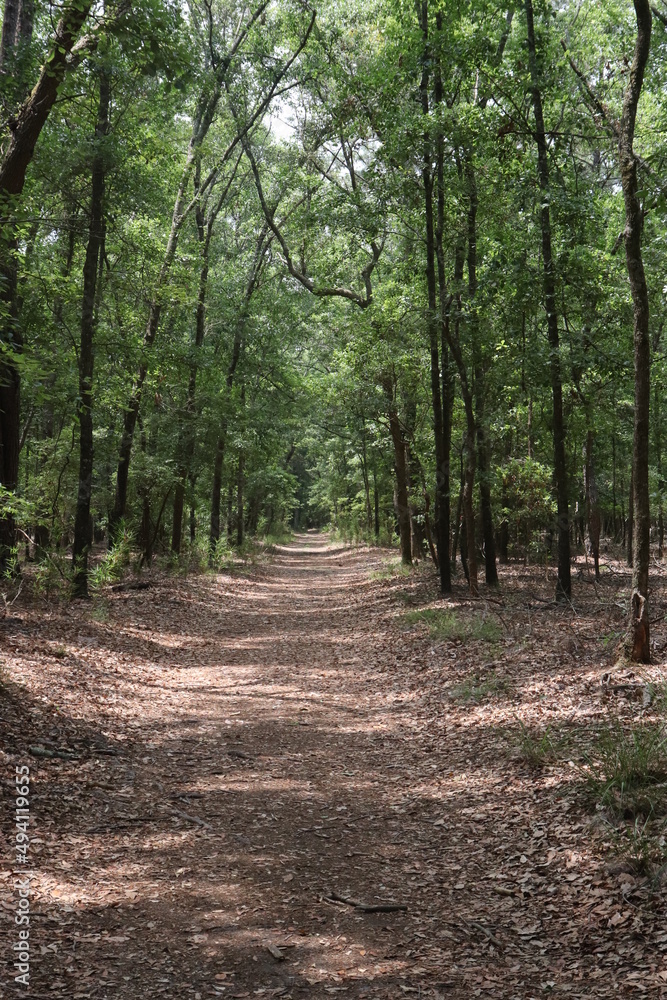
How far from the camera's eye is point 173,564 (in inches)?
783

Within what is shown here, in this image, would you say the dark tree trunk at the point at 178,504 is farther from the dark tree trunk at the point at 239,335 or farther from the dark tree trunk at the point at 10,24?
the dark tree trunk at the point at 10,24

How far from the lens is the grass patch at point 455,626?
1041cm

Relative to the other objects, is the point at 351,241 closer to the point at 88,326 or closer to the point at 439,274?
the point at 439,274

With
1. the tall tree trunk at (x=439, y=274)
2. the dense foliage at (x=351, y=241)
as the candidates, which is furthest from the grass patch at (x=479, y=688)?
the tall tree trunk at (x=439, y=274)

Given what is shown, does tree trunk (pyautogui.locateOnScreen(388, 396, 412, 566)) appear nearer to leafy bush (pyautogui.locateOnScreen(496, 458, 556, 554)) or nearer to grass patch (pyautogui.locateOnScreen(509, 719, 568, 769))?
leafy bush (pyautogui.locateOnScreen(496, 458, 556, 554))

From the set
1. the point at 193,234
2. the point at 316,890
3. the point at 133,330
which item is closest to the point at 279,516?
the point at 193,234

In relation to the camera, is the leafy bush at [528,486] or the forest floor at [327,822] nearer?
the forest floor at [327,822]

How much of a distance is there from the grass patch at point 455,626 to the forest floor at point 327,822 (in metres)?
0.10

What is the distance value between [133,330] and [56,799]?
1297 centimetres

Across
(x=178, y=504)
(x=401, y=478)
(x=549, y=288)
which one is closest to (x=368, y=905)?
(x=549, y=288)

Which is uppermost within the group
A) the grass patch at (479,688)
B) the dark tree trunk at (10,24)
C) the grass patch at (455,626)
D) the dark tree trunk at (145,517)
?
the dark tree trunk at (10,24)

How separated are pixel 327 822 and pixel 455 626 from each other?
640 centimetres

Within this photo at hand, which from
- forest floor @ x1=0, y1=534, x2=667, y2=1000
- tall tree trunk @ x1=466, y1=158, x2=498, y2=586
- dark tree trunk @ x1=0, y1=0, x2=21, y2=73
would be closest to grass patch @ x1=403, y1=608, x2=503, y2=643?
forest floor @ x1=0, y1=534, x2=667, y2=1000

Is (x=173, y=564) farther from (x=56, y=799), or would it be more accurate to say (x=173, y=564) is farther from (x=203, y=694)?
(x=56, y=799)
